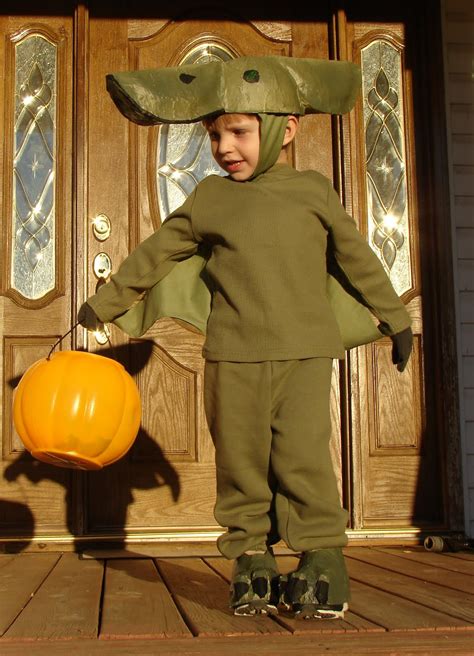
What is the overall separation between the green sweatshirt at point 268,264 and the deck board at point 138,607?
2.45 ft

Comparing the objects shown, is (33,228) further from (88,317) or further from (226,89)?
(226,89)

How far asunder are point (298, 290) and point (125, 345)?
6.23ft

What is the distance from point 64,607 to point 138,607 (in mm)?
219

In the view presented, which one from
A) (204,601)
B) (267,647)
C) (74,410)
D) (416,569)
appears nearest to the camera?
(267,647)

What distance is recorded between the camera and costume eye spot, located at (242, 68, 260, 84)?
9.37 feet

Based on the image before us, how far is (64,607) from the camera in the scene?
287 cm

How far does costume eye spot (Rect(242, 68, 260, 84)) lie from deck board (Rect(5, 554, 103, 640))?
1.58 m

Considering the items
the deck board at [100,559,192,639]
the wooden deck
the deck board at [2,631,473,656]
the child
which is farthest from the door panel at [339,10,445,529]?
the deck board at [2,631,473,656]

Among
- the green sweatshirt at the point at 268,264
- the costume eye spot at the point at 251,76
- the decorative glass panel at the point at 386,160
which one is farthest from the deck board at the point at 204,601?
the decorative glass panel at the point at 386,160

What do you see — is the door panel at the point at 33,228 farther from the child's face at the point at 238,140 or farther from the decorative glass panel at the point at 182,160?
the child's face at the point at 238,140

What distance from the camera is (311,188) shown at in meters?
2.92

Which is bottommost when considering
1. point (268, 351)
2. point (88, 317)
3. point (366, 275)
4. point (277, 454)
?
point (277, 454)

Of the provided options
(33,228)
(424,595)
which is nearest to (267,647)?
(424,595)

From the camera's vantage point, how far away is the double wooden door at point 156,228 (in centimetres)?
456
